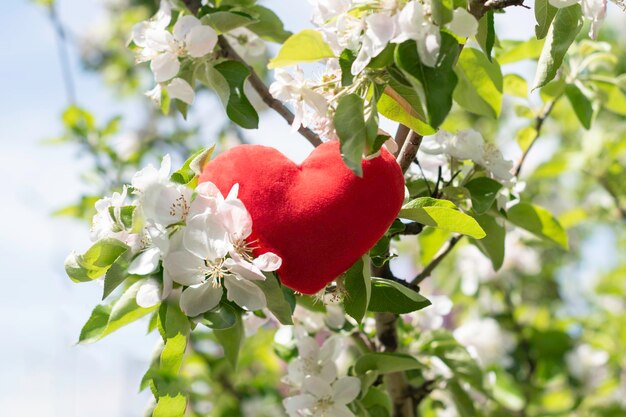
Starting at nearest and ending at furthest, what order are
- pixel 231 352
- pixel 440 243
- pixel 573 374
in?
pixel 231 352
pixel 440 243
pixel 573 374

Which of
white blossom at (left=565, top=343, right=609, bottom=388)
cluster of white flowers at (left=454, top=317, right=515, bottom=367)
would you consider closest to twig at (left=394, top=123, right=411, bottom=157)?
cluster of white flowers at (left=454, top=317, right=515, bottom=367)

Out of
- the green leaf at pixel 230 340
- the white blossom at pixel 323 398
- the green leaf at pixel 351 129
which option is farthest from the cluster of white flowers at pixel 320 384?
the green leaf at pixel 351 129

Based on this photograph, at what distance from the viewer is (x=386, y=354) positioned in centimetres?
107

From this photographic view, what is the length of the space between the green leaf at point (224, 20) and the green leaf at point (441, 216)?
1.32 feet

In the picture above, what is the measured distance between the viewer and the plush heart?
2.60ft

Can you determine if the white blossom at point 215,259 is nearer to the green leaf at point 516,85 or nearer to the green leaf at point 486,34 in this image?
the green leaf at point 486,34

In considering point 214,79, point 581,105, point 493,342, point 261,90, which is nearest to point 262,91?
point 261,90

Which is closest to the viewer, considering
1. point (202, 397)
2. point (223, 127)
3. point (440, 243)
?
point (440, 243)

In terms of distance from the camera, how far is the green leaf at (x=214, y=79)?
104 centimetres

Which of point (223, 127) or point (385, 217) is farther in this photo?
point (223, 127)

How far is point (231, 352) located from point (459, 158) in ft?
1.35

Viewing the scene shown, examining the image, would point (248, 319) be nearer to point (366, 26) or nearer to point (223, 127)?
point (366, 26)

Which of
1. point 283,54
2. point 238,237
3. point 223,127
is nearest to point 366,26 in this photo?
point 283,54

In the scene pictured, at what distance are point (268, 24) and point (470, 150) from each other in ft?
1.26
